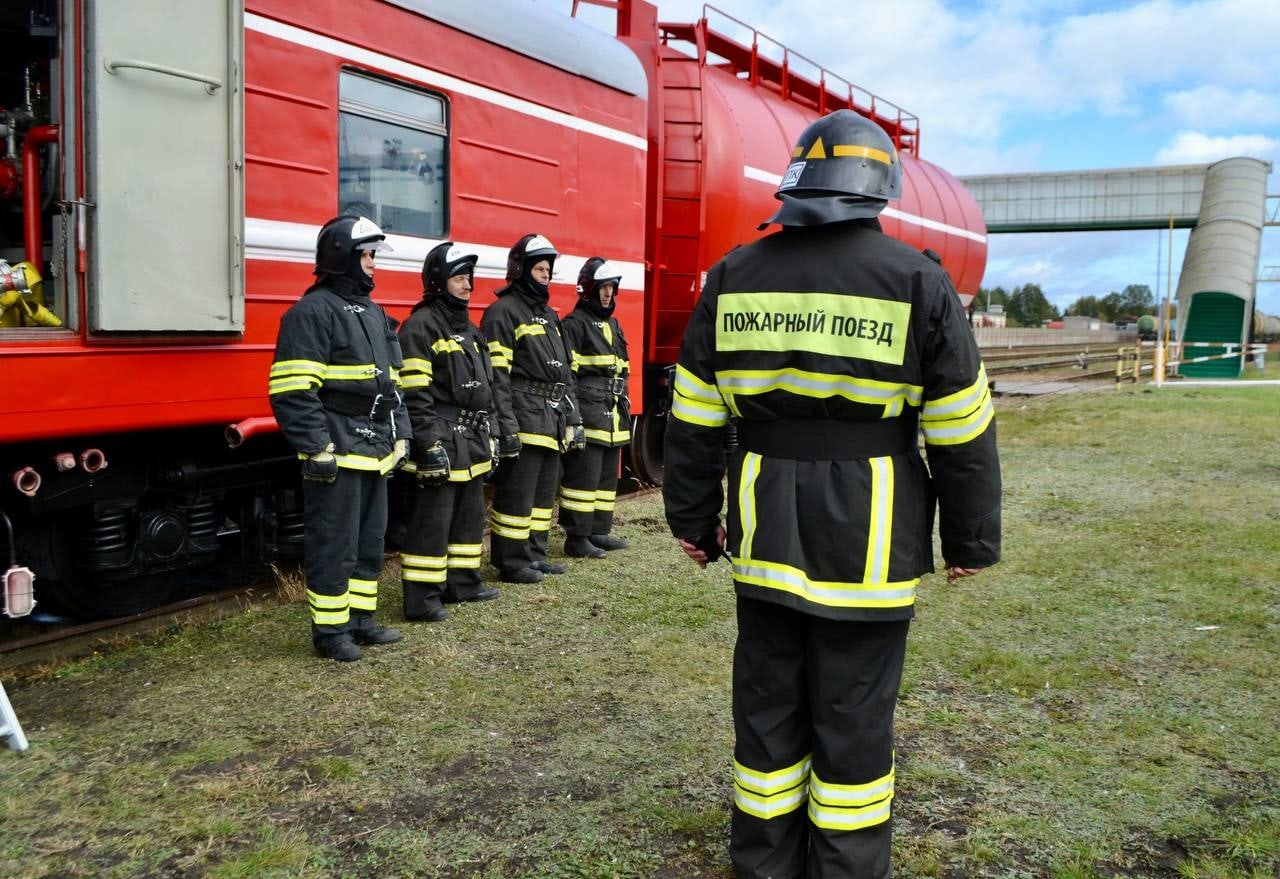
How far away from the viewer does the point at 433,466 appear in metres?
5.35

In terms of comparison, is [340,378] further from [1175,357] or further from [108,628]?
[1175,357]

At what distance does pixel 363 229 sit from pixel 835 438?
2.74 metres

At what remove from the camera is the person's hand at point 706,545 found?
3154 mm

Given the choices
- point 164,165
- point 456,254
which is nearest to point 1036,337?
point 456,254

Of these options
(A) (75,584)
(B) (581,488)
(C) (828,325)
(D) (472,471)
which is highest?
(C) (828,325)

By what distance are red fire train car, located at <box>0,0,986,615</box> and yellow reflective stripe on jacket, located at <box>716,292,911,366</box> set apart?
281 centimetres

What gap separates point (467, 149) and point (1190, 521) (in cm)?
576

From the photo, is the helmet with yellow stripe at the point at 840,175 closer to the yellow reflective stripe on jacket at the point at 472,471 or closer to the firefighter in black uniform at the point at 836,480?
the firefighter in black uniform at the point at 836,480

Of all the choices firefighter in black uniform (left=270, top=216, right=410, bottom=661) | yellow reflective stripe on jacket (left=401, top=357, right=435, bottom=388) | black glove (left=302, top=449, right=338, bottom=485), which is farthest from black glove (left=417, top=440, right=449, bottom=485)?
black glove (left=302, top=449, right=338, bottom=485)

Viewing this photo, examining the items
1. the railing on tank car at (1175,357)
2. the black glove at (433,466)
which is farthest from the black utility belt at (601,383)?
the railing on tank car at (1175,357)

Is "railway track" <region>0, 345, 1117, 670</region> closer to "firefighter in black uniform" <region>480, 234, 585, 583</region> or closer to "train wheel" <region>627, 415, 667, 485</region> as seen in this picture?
"firefighter in black uniform" <region>480, 234, 585, 583</region>

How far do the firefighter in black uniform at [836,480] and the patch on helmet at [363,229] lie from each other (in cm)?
229

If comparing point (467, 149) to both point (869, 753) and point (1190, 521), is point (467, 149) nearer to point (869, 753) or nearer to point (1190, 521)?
point (869, 753)

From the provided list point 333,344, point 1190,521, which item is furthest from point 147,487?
point 1190,521
